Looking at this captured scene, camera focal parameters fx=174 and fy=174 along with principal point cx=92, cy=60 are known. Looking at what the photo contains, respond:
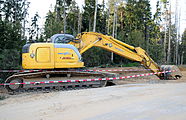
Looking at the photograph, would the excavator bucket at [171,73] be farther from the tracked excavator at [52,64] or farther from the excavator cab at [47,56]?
the excavator cab at [47,56]

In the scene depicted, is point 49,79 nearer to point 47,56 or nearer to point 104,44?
point 47,56

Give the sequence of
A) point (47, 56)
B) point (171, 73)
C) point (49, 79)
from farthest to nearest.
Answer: point (171, 73), point (49, 79), point (47, 56)

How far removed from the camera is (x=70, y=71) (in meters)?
7.75

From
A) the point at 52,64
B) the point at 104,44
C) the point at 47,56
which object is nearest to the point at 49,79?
the point at 52,64

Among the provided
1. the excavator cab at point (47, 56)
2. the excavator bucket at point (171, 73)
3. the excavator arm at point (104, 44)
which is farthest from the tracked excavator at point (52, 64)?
the excavator bucket at point (171, 73)

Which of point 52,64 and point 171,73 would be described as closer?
point 52,64

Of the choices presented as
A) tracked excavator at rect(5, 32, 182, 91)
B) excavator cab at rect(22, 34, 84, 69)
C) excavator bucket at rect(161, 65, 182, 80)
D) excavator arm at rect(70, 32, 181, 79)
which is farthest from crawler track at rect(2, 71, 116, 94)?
excavator bucket at rect(161, 65, 182, 80)

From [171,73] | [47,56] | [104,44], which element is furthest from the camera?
[171,73]

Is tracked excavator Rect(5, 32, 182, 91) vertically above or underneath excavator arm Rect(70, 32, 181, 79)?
underneath

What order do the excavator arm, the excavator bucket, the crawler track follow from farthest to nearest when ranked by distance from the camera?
1. the excavator bucket
2. the excavator arm
3. the crawler track

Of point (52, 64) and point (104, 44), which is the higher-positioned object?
point (104, 44)

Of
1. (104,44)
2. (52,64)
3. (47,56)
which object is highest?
(104,44)

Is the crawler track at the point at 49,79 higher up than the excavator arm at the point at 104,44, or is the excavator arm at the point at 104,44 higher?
the excavator arm at the point at 104,44

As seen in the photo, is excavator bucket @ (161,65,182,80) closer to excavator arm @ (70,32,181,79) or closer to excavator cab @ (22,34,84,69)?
excavator arm @ (70,32,181,79)
